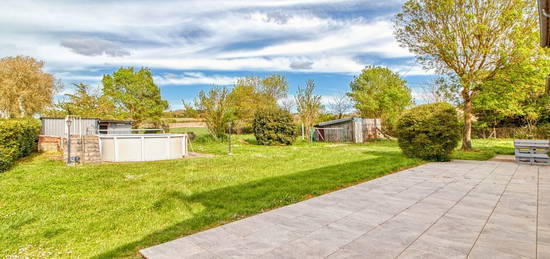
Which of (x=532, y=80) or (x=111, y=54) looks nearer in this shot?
(x=532, y=80)

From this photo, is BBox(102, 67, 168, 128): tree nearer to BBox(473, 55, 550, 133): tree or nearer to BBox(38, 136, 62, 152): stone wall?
BBox(38, 136, 62, 152): stone wall

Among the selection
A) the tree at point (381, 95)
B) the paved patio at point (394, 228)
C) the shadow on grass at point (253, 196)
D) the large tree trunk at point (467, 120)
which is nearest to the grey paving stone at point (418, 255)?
the paved patio at point (394, 228)

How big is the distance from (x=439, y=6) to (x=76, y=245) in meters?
14.3

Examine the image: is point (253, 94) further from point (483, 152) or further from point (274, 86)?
point (483, 152)

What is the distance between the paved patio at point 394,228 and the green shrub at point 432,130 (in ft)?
12.8

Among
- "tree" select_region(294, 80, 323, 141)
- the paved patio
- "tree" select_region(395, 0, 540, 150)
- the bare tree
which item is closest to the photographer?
the paved patio

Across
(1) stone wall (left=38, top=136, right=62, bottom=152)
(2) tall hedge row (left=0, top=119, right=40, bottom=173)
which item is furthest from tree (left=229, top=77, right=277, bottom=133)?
(2) tall hedge row (left=0, top=119, right=40, bottom=173)

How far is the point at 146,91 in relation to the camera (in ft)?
100

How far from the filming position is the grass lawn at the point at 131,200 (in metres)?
2.90

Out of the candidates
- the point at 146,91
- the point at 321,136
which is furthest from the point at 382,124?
the point at 146,91

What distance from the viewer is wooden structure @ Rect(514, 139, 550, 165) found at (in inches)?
307

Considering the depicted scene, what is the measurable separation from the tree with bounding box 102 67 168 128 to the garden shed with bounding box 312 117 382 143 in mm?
17147

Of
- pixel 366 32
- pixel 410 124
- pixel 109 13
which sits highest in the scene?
pixel 366 32

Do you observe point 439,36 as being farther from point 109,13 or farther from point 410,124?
point 109,13
